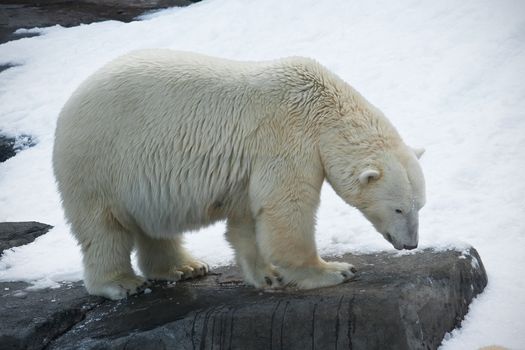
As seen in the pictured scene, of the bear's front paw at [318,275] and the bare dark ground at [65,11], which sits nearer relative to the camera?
the bear's front paw at [318,275]

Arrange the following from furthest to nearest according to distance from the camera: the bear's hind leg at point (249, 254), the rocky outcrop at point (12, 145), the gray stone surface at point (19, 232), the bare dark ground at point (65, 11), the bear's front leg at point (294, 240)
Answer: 1. the bare dark ground at point (65, 11)
2. the rocky outcrop at point (12, 145)
3. the gray stone surface at point (19, 232)
4. the bear's hind leg at point (249, 254)
5. the bear's front leg at point (294, 240)

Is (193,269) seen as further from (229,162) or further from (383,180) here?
(383,180)

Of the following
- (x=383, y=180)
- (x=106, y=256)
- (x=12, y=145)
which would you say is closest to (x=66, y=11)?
(x=12, y=145)

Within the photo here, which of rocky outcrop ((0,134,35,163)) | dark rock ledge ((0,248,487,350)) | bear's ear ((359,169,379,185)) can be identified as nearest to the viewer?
dark rock ledge ((0,248,487,350))

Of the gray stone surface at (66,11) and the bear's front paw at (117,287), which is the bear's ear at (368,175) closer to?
the bear's front paw at (117,287)

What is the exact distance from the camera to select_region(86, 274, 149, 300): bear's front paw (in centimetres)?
495

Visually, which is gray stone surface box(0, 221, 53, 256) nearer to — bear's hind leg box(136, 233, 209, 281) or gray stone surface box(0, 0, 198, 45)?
bear's hind leg box(136, 233, 209, 281)

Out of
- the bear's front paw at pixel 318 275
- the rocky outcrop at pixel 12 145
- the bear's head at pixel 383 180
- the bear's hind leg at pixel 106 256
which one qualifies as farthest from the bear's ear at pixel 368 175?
the rocky outcrop at pixel 12 145

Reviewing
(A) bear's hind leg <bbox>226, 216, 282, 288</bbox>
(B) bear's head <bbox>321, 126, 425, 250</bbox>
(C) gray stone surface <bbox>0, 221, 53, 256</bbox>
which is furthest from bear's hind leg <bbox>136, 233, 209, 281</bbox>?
(C) gray stone surface <bbox>0, 221, 53, 256</bbox>

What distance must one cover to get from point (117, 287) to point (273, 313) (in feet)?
4.46

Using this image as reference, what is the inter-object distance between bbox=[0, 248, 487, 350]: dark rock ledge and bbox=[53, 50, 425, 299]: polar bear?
0.70 feet

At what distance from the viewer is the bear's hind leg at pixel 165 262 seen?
5355mm

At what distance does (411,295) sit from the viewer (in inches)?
164

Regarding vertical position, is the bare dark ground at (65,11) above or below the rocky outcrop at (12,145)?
above
